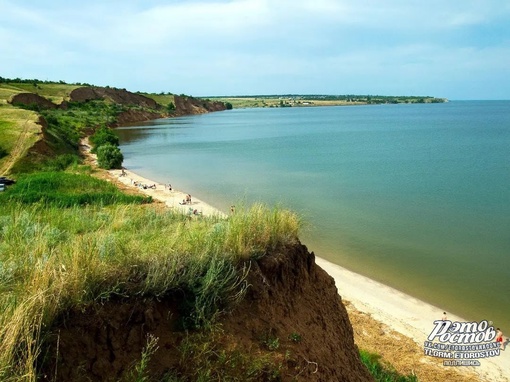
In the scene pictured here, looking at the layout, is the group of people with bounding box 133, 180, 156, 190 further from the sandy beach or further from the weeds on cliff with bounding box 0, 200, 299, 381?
the weeds on cliff with bounding box 0, 200, 299, 381

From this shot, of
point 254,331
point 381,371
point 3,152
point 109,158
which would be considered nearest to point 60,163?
point 3,152

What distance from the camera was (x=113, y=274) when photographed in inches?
190

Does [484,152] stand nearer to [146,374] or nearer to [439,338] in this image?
[439,338]

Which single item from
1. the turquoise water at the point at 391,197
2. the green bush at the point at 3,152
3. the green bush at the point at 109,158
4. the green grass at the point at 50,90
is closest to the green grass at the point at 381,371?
the turquoise water at the point at 391,197

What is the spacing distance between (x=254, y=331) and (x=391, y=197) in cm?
2842

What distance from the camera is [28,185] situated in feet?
77.2

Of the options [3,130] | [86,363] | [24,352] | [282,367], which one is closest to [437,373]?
[282,367]

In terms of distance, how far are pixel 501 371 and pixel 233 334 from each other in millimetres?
10189

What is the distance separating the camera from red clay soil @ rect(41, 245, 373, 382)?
4.27m

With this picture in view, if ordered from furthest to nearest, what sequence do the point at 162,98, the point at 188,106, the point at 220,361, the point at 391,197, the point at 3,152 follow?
the point at 188,106, the point at 162,98, the point at 3,152, the point at 391,197, the point at 220,361

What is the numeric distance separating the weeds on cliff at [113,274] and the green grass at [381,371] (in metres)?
4.67

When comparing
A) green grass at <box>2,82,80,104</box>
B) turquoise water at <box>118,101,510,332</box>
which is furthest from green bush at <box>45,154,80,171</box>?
green grass at <box>2,82,80,104</box>

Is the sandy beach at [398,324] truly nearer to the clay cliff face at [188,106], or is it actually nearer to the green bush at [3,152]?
the green bush at [3,152]

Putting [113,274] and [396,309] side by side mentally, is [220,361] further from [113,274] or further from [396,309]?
[396,309]
